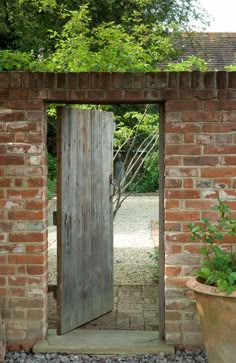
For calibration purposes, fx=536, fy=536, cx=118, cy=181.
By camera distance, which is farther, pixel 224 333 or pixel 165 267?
pixel 165 267

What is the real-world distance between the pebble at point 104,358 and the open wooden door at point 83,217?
374 mm

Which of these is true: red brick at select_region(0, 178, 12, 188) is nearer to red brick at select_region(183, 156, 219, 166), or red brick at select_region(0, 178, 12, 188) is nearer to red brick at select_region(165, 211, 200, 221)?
red brick at select_region(165, 211, 200, 221)

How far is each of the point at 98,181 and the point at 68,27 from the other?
279cm

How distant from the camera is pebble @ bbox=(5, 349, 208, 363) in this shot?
396 centimetres

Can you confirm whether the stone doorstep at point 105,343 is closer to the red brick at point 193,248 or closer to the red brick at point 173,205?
the red brick at point 193,248

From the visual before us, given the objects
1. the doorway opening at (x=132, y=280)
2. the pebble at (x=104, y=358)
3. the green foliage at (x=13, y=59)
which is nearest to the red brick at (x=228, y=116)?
the doorway opening at (x=132, y=280)

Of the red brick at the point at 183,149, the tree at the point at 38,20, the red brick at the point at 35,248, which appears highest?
the tree at the point at 38,20

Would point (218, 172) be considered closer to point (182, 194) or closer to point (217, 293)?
point (182, 194)

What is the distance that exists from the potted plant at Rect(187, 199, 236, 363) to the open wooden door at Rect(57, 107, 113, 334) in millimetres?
1131

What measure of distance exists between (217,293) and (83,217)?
5.24ft

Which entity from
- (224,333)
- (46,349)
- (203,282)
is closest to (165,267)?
(203,282)

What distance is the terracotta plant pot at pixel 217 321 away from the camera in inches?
136

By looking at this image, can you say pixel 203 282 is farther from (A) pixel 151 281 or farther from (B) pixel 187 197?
(A) pixel 151 281

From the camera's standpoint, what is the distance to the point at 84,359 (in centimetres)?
402
